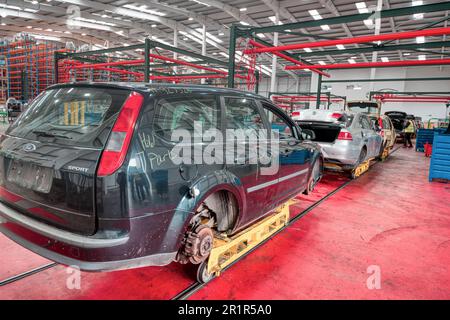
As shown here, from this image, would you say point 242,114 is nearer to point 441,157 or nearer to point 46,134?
point 46,134

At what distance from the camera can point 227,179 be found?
2258 millimetres

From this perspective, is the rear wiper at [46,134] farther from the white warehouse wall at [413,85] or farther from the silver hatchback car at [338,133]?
the white warehouse wall at [413,85]

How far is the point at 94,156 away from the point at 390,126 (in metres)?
11.3

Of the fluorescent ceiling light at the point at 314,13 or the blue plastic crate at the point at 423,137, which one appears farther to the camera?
the fluorescent ceiling light at the point at 314,13

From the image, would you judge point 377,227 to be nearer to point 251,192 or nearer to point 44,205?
point 251,192

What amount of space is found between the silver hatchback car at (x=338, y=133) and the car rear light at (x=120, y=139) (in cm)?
437

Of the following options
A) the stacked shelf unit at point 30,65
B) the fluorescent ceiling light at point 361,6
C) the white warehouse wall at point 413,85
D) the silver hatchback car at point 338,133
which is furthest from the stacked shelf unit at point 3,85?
the white warehouse wall at point 413,85

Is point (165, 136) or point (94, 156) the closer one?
point (94, 156)

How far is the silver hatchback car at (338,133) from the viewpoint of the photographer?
5.66 metres

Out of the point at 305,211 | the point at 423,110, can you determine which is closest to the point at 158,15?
the point at 305,211

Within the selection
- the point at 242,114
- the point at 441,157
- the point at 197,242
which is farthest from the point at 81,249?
the point at 441,157

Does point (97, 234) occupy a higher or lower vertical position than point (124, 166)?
lower
